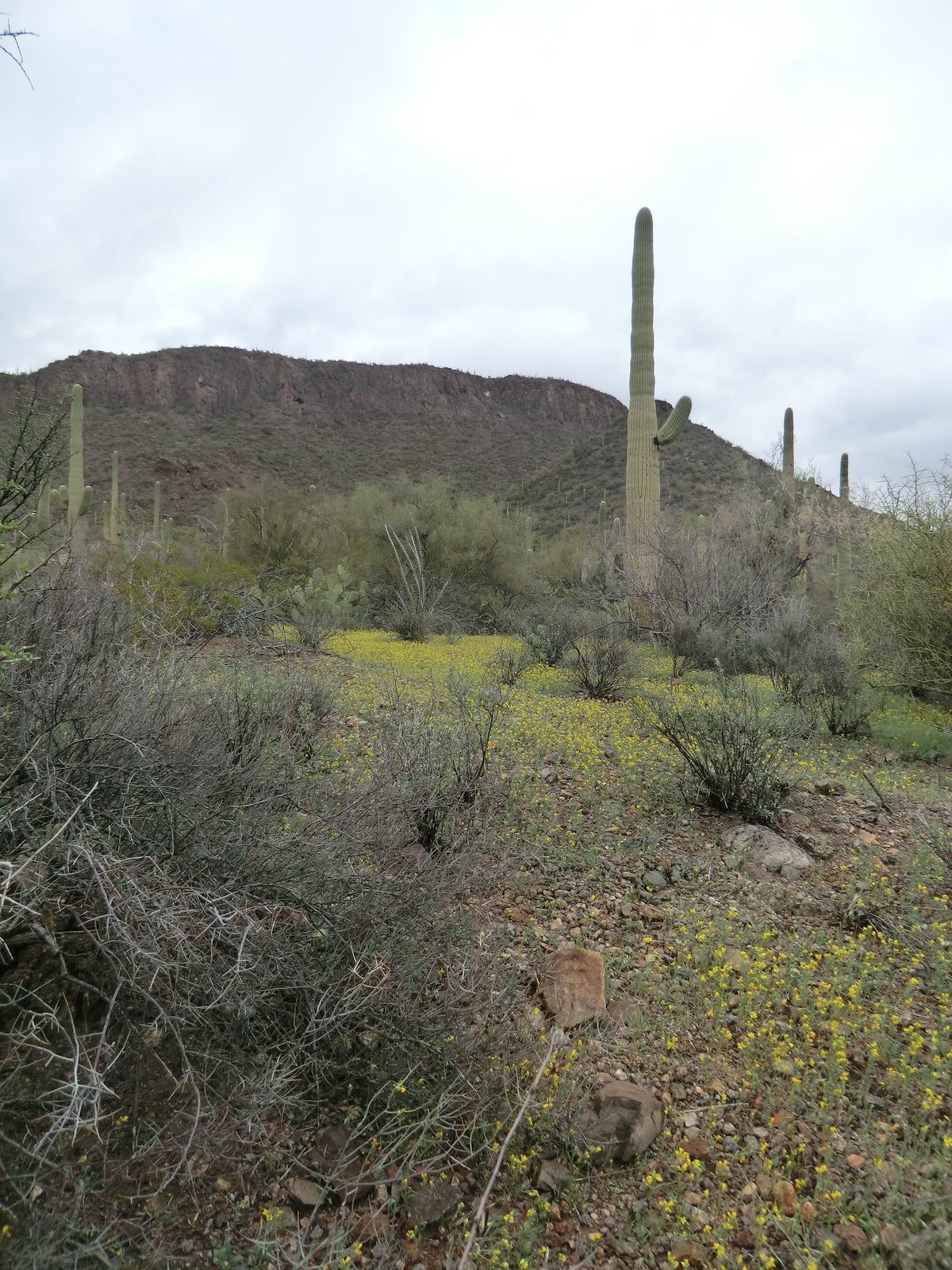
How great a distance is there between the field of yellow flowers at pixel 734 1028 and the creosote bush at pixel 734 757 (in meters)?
0.15

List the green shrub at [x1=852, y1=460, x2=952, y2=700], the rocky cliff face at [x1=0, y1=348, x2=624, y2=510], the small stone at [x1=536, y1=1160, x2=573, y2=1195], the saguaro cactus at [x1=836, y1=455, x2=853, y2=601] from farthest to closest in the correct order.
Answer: the rocky cliff face at [x1=0, y1=348, x2=624, y2=510]
the saguaro cactus at [x1=836, y1=455, x2=853, y2=601]
the green shrub at [x1=852, y1=460, x2=952, y2=700]
the small stone at [x1=536, y1=1160, x2=573, y2=1195]

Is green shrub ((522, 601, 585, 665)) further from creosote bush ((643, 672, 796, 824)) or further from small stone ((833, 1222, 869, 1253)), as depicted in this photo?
small stone ((833, 1222, 869, 1253))

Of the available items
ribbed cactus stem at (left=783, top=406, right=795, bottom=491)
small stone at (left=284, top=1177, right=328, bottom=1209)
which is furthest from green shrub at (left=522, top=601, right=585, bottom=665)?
ribbed cactus stem at (left=783, top=406, right=795, bottom=491)

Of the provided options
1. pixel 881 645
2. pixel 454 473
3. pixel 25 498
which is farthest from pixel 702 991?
pixel 454 473

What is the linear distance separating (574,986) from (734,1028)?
0.67 m

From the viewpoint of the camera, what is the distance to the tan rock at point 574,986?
3162mm

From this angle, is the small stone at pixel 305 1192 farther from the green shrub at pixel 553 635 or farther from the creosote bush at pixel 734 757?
the green shrub at pixel 553 635

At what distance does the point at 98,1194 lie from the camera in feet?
6.93

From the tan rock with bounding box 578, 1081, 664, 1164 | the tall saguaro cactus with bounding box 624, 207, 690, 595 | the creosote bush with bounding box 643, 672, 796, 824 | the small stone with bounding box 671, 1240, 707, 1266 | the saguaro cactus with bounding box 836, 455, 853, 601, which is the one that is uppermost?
the tall saguaro cactus with bounding box 624, 207, 690, 595

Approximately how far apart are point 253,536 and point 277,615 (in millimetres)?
8897

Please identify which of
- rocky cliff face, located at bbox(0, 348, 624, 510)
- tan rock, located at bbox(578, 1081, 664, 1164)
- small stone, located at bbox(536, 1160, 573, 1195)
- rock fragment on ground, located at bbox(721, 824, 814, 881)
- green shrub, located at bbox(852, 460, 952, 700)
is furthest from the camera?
rocky cliff face, located at bbox(0, 348, 624, 510)

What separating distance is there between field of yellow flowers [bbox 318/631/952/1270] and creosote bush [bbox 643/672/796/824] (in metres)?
0.15

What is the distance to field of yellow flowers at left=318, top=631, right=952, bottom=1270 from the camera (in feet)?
7.51

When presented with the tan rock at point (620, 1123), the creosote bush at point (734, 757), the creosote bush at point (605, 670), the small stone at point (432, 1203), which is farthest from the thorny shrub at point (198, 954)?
the creosote bush at point (605, 670)
